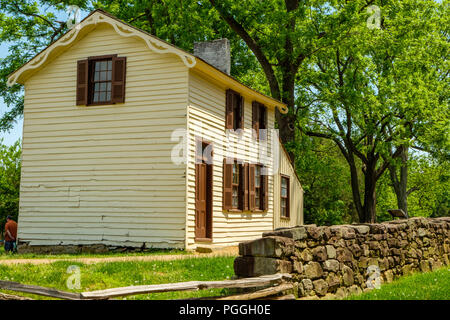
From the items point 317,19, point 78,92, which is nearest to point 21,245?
point 78,92

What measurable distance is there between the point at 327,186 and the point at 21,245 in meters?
21.9

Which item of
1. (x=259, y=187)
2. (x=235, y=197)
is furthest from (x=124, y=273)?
(x=259, y=187)

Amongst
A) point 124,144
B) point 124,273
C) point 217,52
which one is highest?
point 217,52

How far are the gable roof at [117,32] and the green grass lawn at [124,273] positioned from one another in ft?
20.9

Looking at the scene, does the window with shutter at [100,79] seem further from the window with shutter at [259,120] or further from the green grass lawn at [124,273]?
the green grass lawn at [124,273]

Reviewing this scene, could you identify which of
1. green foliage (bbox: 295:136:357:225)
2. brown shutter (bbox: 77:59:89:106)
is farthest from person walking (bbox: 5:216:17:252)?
green foliage (bbox: 295:136:357:225)

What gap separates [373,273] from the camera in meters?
11.0

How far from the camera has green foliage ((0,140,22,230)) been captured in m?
28.2

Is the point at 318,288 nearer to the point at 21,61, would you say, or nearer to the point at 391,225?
the point at 391,225

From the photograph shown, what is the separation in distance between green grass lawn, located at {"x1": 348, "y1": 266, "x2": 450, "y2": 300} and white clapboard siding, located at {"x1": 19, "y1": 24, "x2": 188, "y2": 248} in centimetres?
616

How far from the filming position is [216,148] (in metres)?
17.3

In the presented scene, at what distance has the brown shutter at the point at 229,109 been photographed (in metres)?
18.2

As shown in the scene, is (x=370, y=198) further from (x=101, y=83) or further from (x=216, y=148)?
(x=101, y=83)

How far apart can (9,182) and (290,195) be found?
17.1 metres
